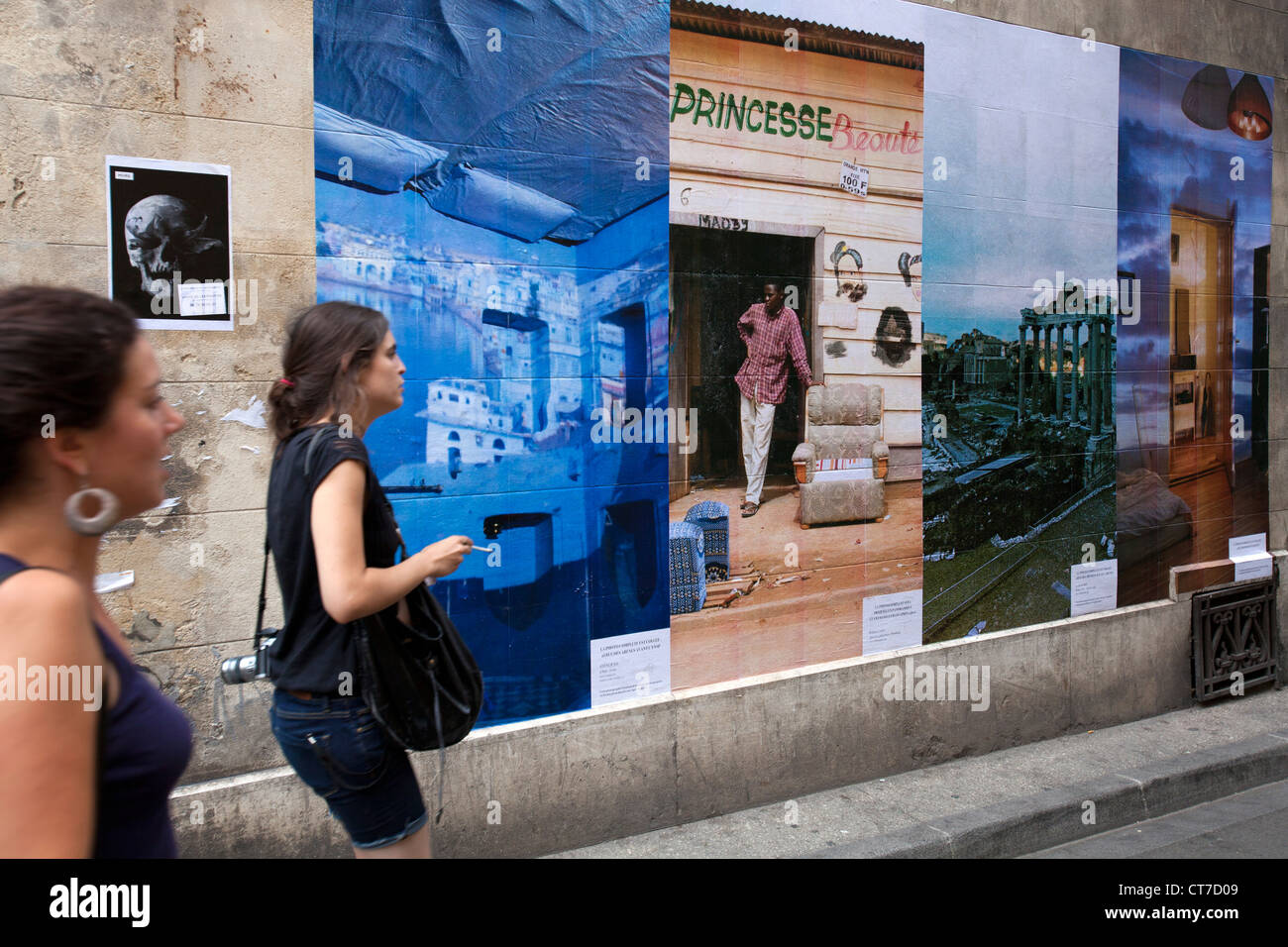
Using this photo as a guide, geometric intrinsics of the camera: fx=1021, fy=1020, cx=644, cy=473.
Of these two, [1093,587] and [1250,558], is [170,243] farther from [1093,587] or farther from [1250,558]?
[1250,558]

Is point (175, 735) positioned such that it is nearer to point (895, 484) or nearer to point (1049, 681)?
point (895, 484)

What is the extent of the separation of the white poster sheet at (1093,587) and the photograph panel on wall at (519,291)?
322 cm

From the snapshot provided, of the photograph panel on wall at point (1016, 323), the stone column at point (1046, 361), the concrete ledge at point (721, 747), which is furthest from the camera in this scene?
the stone column at point (1046, 361)

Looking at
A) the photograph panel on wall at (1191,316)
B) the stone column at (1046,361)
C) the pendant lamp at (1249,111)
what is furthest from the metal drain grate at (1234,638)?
the pendant lamp at (1249,111)

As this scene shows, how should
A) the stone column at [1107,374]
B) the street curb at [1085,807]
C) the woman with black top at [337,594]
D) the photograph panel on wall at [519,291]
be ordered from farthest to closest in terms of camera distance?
the stone column at [1107,374] → the street curb at [1085,807] → the photograph panel on wall at [519,291] → the woman with black top at [337,594]

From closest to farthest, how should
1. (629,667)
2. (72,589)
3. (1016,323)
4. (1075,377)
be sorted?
1. (72,589)
2. (629,667)
3. (1016,323)
4. (1075,377)

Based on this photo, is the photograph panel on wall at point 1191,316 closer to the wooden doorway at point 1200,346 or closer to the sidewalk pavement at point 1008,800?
the wooden doorway at point 1200,346

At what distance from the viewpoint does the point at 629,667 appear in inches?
200

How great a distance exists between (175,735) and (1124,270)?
23.2 ft

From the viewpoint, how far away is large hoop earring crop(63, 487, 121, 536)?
148cm

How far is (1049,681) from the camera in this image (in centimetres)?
650

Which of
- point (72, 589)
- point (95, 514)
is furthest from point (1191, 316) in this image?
point (72, 589)

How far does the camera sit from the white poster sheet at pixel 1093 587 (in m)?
A: 6.83

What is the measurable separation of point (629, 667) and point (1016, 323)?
136 inches
